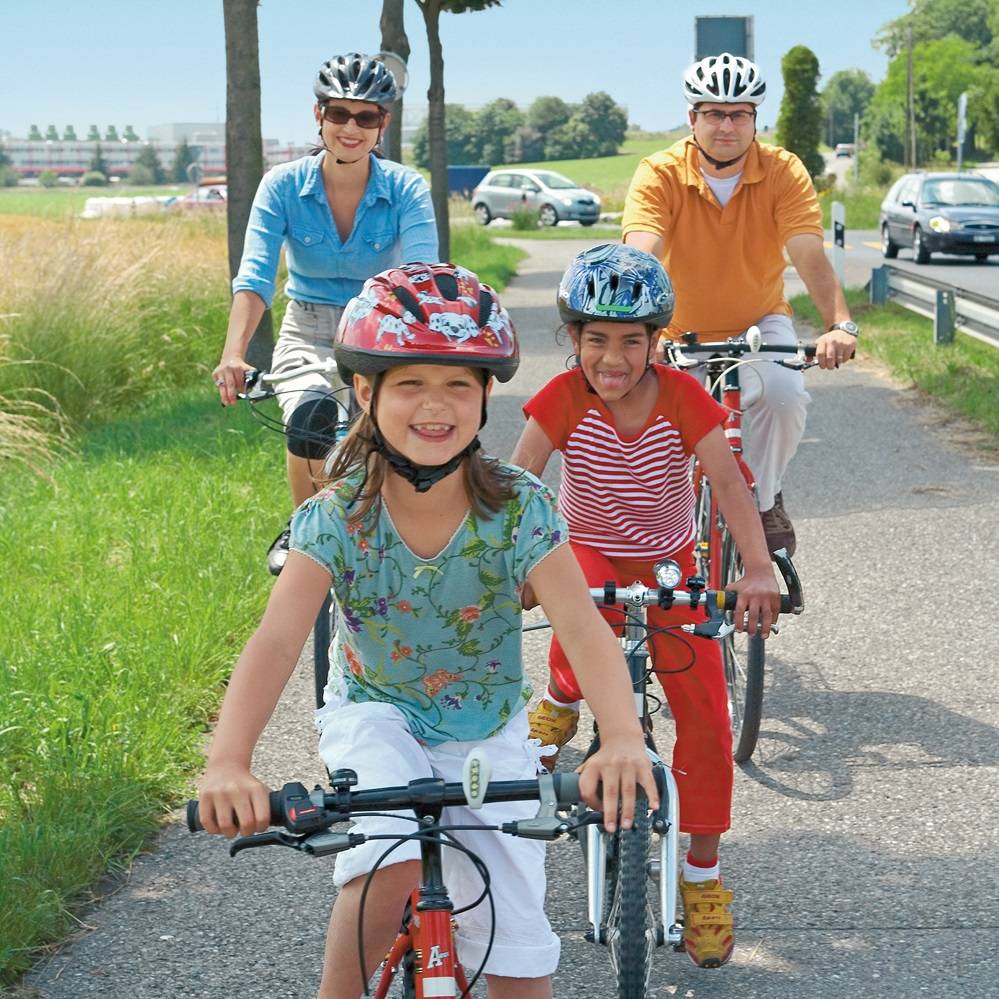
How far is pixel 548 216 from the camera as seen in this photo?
53.0 metres

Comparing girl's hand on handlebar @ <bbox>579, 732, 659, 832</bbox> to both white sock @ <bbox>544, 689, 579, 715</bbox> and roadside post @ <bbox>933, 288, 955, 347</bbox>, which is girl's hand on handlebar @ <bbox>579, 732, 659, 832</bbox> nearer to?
white sock @ <bbox>544, 689, 579, 715</bbox>

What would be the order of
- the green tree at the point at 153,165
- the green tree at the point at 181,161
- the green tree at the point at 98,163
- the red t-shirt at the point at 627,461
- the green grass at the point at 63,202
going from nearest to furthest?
the red t-shirt at the point at 627,461 < the green grass at the point at 63,202 < the green tree at the point at 181,161 < the green tree at the point at 153,165 < the green tree at the point at 98,163

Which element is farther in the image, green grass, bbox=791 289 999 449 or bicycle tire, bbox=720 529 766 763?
green grass, bbox=791 289 999 449

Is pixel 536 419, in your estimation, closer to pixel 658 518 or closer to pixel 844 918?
pixel 658 518

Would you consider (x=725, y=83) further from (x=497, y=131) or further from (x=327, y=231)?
(x=497, y=131)

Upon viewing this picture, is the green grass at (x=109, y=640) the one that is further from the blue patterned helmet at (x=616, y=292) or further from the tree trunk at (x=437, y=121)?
the tree trunk at (x=437, y=121)

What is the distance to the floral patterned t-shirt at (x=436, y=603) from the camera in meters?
3.03

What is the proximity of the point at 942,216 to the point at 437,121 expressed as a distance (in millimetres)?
9501

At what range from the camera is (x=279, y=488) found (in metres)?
9.56

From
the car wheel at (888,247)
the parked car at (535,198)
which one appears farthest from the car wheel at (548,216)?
the car wheel at (888,247)

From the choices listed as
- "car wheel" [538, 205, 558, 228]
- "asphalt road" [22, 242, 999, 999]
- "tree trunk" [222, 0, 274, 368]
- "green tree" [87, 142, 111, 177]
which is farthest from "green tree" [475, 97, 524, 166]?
"asphalt road" [22, 242, 999, 999]

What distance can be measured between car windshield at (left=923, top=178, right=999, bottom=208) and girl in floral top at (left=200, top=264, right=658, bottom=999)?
28837 mm

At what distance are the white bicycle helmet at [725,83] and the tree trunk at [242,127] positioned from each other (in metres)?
7.87

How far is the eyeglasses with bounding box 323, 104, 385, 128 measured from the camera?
5.64 m
